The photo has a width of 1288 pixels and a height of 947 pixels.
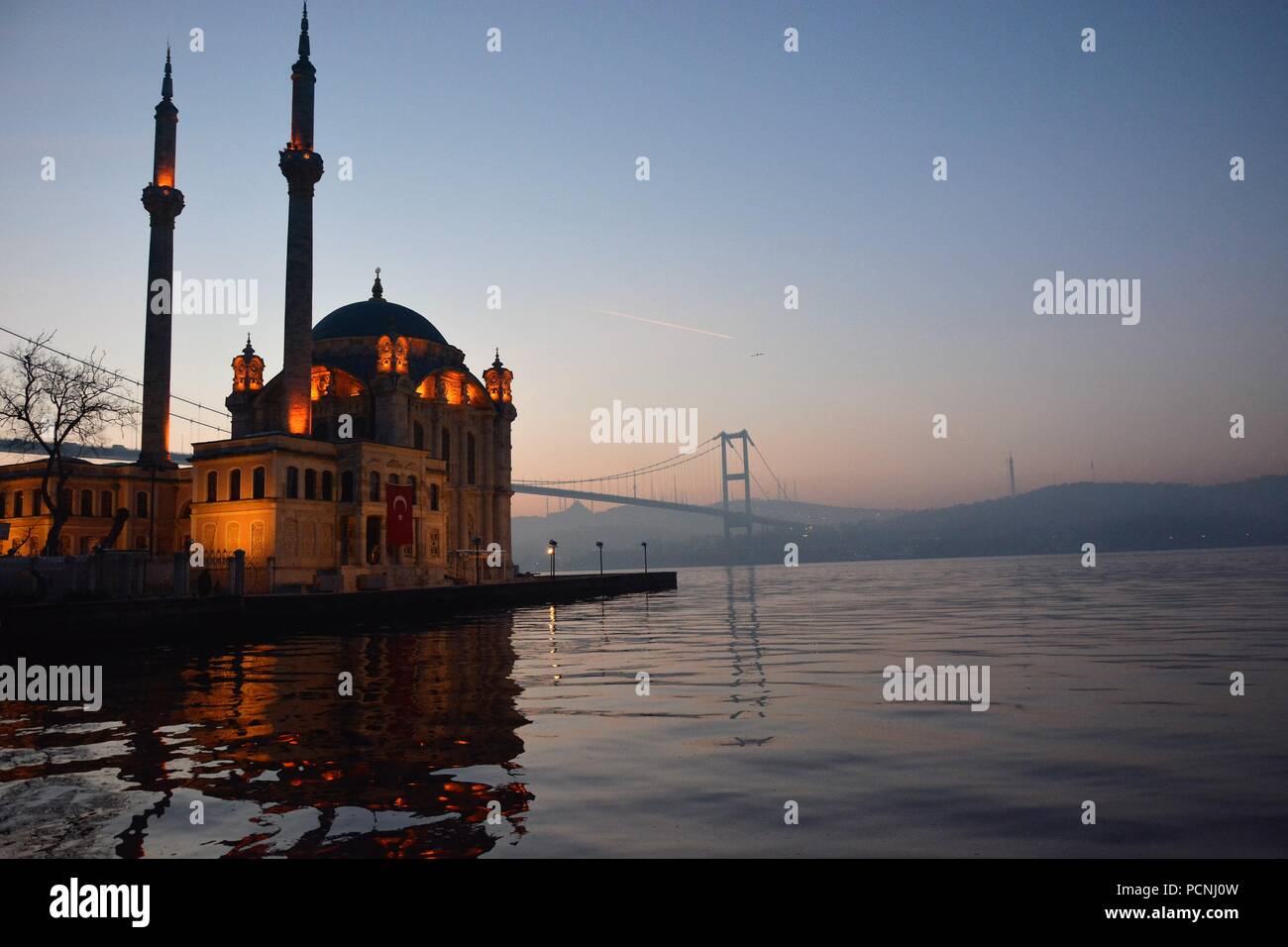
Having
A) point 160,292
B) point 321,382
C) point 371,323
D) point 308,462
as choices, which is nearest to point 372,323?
point 371,323

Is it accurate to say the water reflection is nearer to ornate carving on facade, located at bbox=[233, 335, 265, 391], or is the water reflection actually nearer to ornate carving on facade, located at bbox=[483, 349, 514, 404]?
ornate carving on facade, located at bbox=[233, 335, 265, 391]

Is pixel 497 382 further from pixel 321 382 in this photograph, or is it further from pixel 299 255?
pixel 299 255

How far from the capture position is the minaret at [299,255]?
160 ft

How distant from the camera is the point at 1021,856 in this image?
683 cm

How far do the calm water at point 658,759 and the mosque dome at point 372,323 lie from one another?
142 ft

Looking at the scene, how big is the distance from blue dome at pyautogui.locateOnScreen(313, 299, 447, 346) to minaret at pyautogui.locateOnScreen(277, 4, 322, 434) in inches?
471

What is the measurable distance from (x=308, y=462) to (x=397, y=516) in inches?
213

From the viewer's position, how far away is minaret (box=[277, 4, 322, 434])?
1916 inches

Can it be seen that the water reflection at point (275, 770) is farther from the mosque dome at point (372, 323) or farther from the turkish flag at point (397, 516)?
the mosque dome at point (372, 323)

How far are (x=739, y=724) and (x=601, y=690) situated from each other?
4.47 m

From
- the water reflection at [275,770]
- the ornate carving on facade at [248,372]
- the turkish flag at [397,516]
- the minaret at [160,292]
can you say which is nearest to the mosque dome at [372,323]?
the ornate carving on facade at [248,372]
